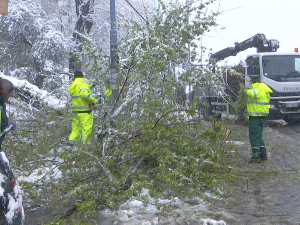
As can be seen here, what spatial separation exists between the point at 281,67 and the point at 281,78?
0.46 metres

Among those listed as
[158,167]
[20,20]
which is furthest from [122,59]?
[20,20]

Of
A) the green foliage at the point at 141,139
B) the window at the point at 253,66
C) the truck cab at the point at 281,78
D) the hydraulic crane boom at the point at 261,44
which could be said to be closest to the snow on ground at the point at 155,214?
the green foliage at the point at 141,139

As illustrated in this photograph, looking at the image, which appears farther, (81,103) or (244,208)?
(81,103)

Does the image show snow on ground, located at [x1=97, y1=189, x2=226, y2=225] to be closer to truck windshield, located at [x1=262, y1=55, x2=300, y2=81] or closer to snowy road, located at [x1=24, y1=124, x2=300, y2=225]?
snowy road, located at [x1=24, y1=124, x2=300, y2=225]

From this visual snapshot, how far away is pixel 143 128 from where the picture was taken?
613 cm

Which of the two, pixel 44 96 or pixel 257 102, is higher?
pixel 44 96

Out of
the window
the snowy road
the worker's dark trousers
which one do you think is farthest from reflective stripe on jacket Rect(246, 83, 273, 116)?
the window

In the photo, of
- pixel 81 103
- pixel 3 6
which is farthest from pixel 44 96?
pixel 3 6

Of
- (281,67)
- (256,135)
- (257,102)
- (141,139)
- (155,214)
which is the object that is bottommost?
(155,214)

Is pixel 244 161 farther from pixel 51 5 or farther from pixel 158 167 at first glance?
pixel 51 5

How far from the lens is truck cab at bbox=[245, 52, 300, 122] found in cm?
1463

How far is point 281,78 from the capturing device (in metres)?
14.7

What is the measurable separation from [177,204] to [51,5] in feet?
49.6

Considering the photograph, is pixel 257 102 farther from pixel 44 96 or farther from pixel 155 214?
pixel 44 96
